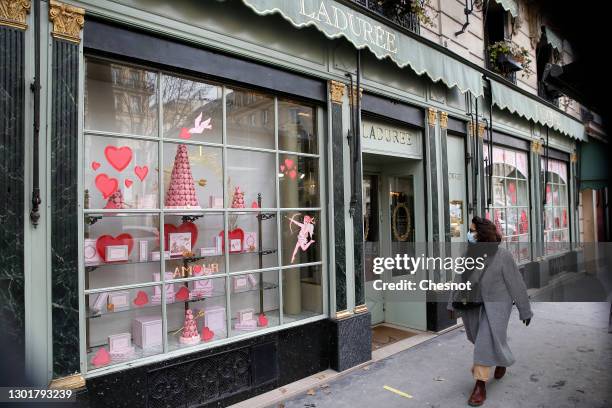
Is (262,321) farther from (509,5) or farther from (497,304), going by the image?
(509,5)

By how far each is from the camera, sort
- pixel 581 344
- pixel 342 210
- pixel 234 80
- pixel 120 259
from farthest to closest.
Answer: pixel 581 344, pixel 342 210, pixel 234 80, pixel 120 259

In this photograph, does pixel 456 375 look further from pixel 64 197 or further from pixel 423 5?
pixel 423 5

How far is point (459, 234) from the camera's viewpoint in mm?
7395

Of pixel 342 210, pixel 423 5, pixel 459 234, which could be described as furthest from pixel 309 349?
pixel 423 5

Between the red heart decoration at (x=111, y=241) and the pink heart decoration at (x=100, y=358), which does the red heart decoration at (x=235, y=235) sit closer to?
the red heart decoration at (x=111, y=241)

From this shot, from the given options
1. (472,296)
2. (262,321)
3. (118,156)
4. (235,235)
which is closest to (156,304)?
(235,235)

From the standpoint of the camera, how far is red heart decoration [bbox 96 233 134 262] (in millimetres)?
3686

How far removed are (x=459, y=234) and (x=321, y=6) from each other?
4.95 m

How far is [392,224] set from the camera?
7.18 metres

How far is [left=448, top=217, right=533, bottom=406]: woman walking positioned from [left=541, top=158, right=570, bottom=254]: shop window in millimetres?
7709

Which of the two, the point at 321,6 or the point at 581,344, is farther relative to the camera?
the point at 581,344

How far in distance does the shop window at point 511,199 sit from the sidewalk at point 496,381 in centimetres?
288

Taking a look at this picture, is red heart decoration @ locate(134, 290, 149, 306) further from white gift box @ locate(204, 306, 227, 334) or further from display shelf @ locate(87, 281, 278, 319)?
white gift box @ locate(204, 306, 227, 334)

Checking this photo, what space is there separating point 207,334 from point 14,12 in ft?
11.0
